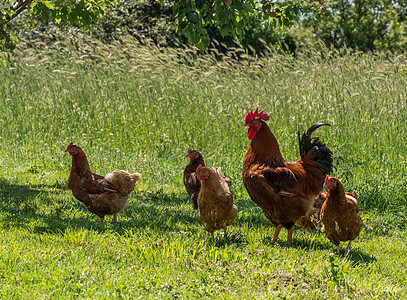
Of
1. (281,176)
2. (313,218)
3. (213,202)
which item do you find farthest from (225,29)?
(313,218)

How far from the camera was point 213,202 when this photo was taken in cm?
559

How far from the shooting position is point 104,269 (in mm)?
4469

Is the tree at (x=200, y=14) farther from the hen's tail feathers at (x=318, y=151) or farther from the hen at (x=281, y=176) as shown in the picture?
the hen's tail feathers at (x=318, y=151)

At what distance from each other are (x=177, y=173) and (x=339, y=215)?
4.21 metres

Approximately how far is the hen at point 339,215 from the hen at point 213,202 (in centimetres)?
111

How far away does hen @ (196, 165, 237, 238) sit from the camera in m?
5.56

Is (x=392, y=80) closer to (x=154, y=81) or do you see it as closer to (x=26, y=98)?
(x=154, y=81)

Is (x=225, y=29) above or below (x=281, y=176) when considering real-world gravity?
above

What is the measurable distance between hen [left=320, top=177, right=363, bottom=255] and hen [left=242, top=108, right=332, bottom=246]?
13.4 inches

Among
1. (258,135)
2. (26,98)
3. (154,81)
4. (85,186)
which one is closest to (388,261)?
(258,135)

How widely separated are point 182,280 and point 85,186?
2531mm

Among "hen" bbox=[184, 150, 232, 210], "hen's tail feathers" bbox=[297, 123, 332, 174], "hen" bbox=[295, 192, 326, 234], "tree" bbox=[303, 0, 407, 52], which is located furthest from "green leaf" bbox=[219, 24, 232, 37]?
"tree" bbox=[303, 0, 407, 52]

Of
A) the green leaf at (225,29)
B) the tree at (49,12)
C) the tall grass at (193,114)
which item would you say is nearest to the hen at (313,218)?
the tall grass at (193,114)

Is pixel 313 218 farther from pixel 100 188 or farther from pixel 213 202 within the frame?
pixel 100 188
